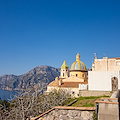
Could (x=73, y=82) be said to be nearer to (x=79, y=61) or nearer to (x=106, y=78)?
(x=79, y=61)

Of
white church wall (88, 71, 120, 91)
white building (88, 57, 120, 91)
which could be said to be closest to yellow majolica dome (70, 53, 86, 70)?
white building (88, 57, 120, 91)

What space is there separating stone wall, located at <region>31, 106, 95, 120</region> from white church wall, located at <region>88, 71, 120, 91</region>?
1468 cm

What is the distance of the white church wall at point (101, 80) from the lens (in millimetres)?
23000

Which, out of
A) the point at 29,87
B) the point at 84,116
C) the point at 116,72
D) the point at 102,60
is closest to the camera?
the point at 84,116

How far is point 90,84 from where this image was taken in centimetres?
2375

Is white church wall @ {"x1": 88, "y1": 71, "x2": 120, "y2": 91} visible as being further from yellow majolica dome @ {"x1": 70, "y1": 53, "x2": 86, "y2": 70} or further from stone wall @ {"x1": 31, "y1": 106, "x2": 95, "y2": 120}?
yellow majolica dome @ {"x1": 70, "y1": 53, "x2": 86, "y2": 70}

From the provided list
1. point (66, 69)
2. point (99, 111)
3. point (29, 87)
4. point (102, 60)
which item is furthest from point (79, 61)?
point (99, 111)

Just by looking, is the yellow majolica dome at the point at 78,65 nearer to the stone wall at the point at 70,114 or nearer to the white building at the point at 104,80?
the white building at the point at 104,80

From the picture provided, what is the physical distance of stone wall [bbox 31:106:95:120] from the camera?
888 cm

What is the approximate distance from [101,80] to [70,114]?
583 inches

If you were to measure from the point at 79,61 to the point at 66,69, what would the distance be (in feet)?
25.6

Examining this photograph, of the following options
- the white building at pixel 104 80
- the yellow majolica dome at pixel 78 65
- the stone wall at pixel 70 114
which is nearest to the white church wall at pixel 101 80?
the white building at pixel 104 80

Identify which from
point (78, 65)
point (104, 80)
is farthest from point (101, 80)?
point (78, 65)

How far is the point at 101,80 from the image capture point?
2330 centimetres
